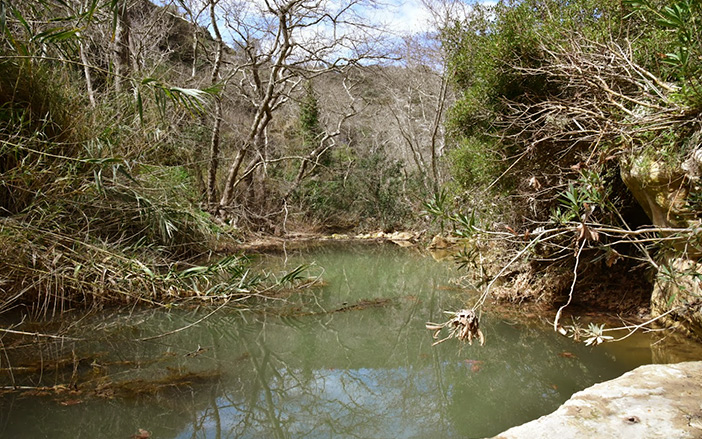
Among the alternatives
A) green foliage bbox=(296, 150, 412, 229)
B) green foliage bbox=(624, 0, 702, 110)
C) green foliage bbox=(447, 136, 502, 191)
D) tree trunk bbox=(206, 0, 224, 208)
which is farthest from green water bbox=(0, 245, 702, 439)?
green foliage bbox=(296, 150, 412, 229)

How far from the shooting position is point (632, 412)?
1780mm

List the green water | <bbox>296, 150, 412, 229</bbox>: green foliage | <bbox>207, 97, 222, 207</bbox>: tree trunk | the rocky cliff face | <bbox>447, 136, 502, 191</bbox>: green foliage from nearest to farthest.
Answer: the green water, the rocky cliff face, <bbox>447, 136, 502, 191</bbox>: green foliage, <bbox>207, 97, 222, 207</bbox>: tree trunk, <bbox>296, 150, 412, 229</bbox>: green foliage

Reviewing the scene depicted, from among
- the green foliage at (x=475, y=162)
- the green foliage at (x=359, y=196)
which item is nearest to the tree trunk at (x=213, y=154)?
the green foliage at (x=359, y=196)

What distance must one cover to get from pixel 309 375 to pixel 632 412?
173 cm

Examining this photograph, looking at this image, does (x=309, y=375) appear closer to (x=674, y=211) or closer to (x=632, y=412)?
(x=632, y=412)

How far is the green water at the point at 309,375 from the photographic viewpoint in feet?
→ 7.22

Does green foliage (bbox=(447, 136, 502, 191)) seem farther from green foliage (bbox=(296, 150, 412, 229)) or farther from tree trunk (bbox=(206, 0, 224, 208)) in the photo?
green foliage (bbox=(296, 150, 412, 229))

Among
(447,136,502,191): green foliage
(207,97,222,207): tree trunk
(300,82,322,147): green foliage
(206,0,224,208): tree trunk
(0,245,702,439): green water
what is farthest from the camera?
(300,82,322,147): green foliage

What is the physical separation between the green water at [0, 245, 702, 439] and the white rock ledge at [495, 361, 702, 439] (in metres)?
0.46

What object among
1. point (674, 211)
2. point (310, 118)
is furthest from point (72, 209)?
point (310, 118)

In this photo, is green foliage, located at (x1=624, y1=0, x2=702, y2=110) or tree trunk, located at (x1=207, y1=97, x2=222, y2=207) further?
tree trunk, located at (x1=207, y1=97, x2=222, y2=207)

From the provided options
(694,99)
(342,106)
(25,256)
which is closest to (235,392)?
(25,256)

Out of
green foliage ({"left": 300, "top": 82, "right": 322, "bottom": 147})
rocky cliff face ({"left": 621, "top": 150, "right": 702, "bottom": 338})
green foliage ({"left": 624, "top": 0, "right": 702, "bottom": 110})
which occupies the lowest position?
rocky cliff face ({"left": 621, "top": 150, "right": 702, "bottom": 338})

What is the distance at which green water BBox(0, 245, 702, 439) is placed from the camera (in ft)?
7.22
